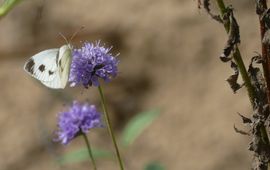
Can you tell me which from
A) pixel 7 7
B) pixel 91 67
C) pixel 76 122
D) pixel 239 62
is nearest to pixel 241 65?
pixel 239 62

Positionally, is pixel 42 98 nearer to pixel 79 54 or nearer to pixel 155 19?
pixel 155 19

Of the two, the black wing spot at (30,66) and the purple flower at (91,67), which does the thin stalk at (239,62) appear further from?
the black wing spot at (30,66)

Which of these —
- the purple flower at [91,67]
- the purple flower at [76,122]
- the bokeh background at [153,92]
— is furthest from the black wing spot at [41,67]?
the bokeh background at [153,92]

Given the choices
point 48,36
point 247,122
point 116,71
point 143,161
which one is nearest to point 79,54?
point 116,71

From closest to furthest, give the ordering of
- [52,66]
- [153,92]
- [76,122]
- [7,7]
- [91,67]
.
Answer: [7,7], [91,67], [52,66], [76,122], [153,92]

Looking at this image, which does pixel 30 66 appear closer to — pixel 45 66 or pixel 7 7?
pixel 45 66

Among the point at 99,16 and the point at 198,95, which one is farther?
the point at 99,16

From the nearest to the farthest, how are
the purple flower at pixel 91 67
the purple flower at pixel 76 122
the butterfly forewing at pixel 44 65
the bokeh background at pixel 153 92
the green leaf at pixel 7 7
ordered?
1. the green leaf at pixel 7 7
2. the purple flower at pixel 91 67
3. the butterfly forewing at pixel 44 65
4. the purple flower at pixel 76 122
5. the bokeh background at pixel 153 92
